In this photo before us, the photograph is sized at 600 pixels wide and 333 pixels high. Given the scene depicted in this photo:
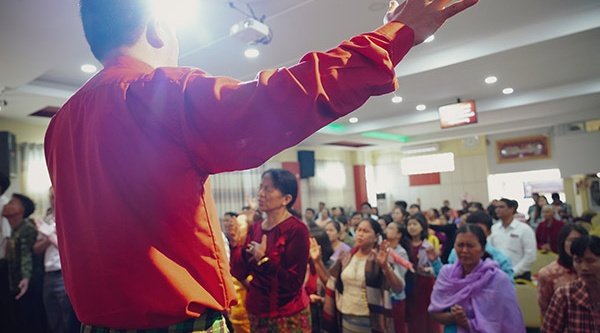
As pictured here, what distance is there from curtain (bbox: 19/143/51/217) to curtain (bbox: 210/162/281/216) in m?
3.10

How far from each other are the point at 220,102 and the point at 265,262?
163 cm

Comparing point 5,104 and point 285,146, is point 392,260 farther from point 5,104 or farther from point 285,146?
point 5,104

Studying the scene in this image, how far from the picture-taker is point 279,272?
2.07 metres

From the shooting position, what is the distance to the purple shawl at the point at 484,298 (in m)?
2.12

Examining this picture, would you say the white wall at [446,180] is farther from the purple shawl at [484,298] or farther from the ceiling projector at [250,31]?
the purple shawl at [484,298]

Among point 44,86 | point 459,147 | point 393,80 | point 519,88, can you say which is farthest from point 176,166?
point 459,147

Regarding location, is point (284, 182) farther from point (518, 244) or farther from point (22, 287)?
point (518, 244)

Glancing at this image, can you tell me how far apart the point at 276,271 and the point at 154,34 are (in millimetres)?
1545

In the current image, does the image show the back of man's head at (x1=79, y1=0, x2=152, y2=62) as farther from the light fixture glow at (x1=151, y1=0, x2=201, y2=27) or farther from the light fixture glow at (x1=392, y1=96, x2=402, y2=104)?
the light fixture glow at (x1=392, y1=96, x2=402, y2=104)

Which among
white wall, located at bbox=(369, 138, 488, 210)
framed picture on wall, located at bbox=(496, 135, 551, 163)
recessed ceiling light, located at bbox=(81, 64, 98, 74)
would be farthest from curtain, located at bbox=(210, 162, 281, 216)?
framed picture on wall, located at bbox=(496, 135, 551, 163)

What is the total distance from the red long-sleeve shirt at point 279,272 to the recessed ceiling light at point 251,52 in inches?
100

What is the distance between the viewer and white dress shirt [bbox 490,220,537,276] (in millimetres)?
4125

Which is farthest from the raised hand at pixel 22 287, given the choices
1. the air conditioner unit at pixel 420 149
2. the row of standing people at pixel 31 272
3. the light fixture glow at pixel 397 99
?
the air conditioner unit at pixel 420 149

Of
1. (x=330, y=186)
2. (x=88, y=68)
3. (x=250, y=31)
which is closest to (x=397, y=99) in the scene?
(x=250, y=31)
